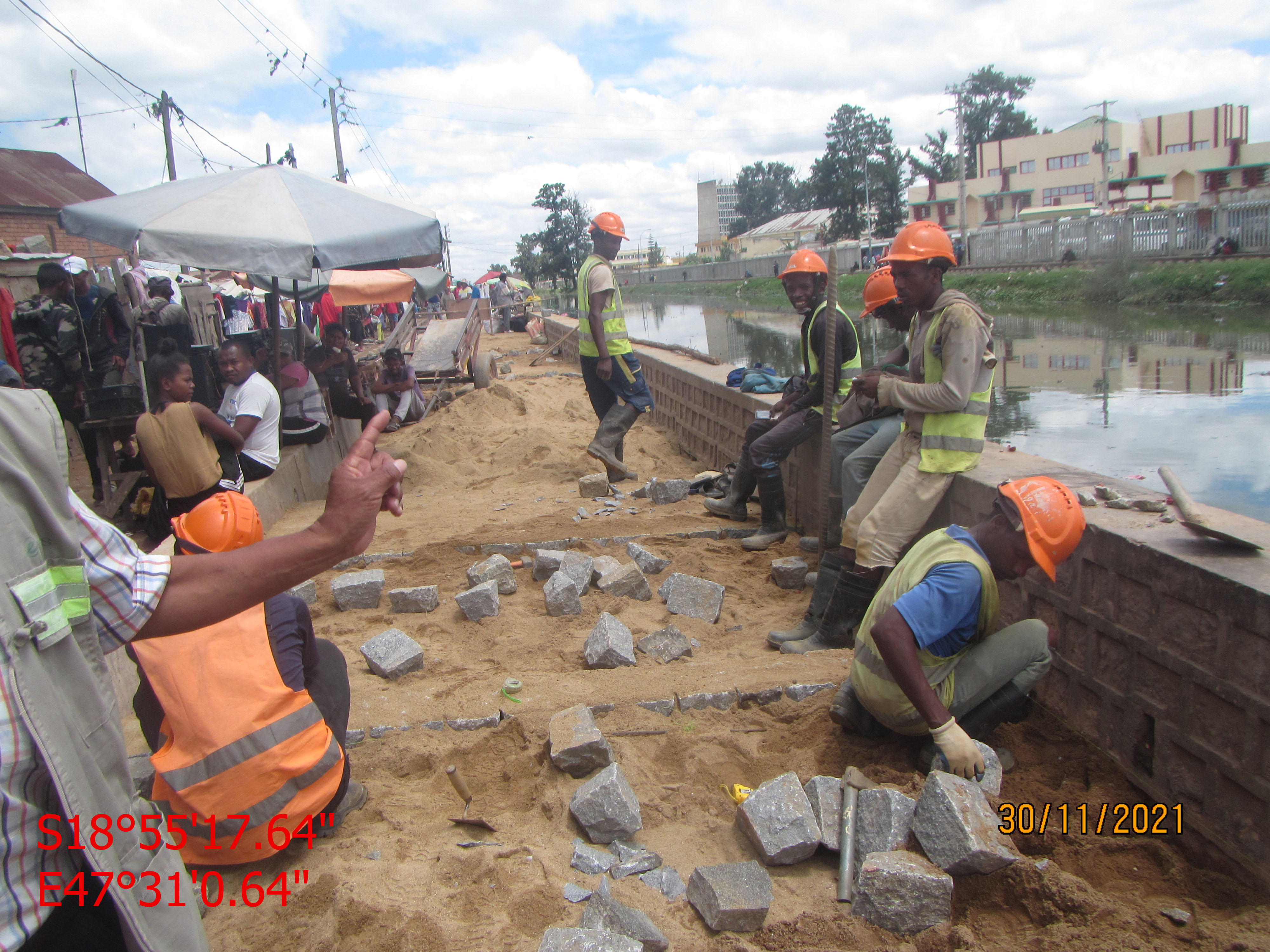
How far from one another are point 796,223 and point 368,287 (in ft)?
223

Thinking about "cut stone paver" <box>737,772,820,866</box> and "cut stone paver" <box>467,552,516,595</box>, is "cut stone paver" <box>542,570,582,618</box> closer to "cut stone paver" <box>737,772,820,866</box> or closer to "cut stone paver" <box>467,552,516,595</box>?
"cut stone paver" <box>467,552,516,595</box>

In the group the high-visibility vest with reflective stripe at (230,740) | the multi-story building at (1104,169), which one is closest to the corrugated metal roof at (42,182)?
the high-visibility vest with reflective stripe at (230,740)

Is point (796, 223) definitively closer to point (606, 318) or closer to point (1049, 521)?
point (606, 318)

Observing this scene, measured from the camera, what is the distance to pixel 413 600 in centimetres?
463

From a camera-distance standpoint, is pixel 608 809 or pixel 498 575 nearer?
pixel 608 809

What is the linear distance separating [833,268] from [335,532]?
3680mm

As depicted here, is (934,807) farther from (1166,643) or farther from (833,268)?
(833,268)

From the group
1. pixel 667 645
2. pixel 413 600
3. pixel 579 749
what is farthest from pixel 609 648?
pixel 413 600

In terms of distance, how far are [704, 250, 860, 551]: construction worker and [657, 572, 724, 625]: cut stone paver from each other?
3.30 feet

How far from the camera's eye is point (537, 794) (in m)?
2.87

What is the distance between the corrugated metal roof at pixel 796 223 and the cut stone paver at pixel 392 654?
212ft

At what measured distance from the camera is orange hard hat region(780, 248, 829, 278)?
5008mm

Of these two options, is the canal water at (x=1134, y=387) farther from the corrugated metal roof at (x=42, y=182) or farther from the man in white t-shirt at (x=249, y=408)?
the corrugated metal roof at (x=42, y=182)

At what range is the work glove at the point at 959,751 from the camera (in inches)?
100
